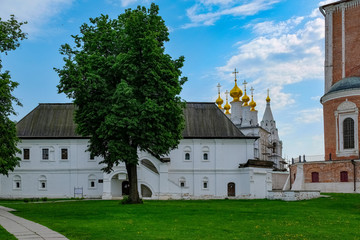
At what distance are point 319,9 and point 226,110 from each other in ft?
122

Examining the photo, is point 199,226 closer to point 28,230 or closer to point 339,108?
point 28,230

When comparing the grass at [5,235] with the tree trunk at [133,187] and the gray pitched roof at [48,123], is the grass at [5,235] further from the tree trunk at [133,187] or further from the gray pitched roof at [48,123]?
the gray pitched roof at [48,123]

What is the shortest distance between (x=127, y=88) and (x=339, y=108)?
82.1ft

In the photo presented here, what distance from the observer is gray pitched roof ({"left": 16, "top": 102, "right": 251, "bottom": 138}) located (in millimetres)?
45656

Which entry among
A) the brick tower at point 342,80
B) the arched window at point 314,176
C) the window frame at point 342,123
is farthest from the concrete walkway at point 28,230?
the brick tower at point 342,80

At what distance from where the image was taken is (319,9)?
159 ft

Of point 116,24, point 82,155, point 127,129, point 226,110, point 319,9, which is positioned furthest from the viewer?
point 226,110

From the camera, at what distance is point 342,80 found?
45.0 m

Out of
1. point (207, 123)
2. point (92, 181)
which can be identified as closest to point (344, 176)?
point (207, 123)

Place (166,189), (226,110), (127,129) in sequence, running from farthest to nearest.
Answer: (226,110), (166,189), (127,129)

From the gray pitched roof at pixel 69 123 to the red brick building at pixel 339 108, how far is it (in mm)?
7930

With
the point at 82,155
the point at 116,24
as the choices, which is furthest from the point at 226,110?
the point at 116,24

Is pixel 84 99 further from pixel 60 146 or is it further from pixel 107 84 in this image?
pixel 60 146

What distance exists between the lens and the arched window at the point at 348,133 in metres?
44.1
